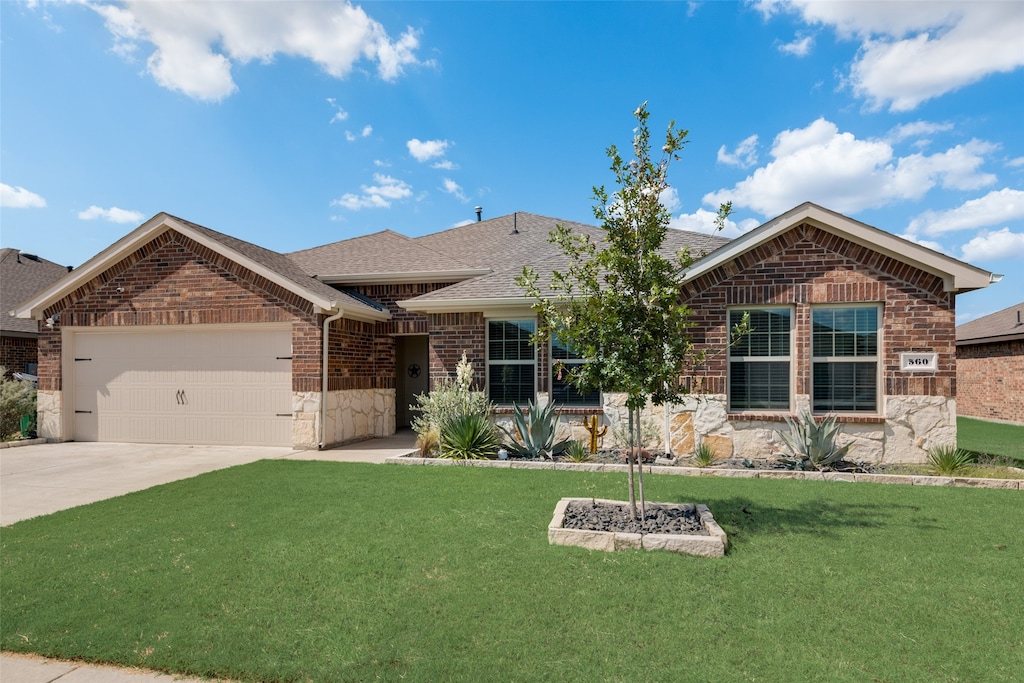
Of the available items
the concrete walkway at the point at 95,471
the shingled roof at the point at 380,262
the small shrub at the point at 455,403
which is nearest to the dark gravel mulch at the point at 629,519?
the concrete walkway at the point at 95,471

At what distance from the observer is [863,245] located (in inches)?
363

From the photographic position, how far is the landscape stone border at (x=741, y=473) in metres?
7.76

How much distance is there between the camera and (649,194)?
18.5 ft

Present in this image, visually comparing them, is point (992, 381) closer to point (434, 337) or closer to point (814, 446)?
point (814, 446)

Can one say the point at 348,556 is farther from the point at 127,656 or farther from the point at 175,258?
the point at 175,258

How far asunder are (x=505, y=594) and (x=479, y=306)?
7275mm

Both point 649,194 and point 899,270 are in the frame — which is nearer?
point 649,194

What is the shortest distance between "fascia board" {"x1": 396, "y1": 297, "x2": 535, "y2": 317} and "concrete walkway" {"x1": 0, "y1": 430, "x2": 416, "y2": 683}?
291cm

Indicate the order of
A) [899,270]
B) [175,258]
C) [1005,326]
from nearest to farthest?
1. [899,270]
2. [175,258]
3. [1005,326]

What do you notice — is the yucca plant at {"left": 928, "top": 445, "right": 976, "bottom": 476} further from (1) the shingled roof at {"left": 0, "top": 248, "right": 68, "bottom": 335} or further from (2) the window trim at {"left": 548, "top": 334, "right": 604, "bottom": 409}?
(1) the shingled roof at {"left": 0, "top": 248, "right": 68, "bottom": 335}

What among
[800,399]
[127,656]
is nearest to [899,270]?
[800,399]

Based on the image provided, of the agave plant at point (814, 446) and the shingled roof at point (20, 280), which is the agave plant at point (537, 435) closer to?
the agave plant at point (814, 446)

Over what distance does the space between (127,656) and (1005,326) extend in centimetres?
2546

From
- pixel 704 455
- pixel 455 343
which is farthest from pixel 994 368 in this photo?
pixel 455 343
